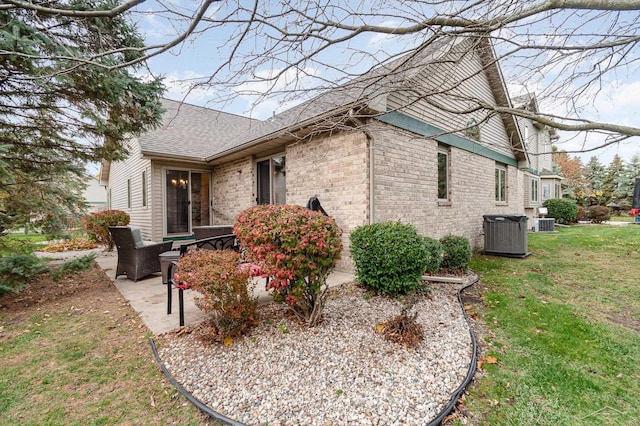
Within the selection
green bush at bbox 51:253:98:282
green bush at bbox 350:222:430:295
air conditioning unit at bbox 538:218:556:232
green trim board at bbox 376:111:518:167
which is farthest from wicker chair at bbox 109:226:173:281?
air conditioning unit at bbox 538:218:556:232

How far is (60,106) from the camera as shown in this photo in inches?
204

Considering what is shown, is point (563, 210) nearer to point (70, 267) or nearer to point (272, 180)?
point (272, 180)

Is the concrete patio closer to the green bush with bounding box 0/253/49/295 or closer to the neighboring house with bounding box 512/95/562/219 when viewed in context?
the green bush with bounding box 0/253/49/295

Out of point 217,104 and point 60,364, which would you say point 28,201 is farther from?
point 217,104

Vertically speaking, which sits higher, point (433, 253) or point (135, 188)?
point (135, 188)

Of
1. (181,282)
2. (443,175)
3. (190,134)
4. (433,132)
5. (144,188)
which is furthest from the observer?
(190,134)

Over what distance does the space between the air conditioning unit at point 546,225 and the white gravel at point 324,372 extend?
46.2 feet

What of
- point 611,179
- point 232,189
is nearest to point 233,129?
point 232,189

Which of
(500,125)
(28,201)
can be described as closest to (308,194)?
(28,201)

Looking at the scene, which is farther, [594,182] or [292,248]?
[594,182]

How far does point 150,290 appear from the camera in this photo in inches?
190

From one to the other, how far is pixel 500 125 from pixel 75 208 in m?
12.5

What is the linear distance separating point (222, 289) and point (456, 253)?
200 inches

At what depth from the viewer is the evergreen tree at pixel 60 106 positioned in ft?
13.7
